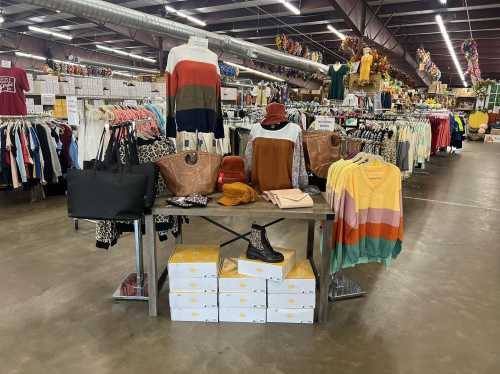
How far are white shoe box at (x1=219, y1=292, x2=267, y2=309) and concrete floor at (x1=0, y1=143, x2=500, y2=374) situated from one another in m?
0.14

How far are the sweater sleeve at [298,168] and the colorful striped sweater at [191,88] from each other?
2.69 ft

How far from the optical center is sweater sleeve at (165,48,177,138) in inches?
124

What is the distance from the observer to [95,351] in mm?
2285

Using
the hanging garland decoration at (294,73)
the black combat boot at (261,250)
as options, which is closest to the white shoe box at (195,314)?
the black combat boot at (261,250)

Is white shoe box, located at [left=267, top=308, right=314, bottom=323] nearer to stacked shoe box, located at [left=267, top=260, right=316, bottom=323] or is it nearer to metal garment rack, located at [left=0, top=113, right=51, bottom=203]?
stacked shoe box, located at [left=267, top=260, right=316, bottom=323]

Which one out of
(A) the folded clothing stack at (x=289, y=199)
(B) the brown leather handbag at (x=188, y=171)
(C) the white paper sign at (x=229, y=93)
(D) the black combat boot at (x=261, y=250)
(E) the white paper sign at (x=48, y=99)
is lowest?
(D) the black combat boot at (x=261, y=250)

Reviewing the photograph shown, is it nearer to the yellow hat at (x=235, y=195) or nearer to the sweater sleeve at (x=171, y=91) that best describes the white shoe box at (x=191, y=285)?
→ the yellow hat at (x=235, y=195)

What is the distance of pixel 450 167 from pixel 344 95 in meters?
4.67

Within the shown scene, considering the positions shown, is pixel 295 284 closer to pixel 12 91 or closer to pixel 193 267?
pixel 193 267

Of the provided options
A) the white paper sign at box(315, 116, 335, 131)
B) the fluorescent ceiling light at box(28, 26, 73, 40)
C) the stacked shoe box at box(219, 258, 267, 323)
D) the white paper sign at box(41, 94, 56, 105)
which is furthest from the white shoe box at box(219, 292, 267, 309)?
the fluorescent ceiling light at box(28, 26, 73, 40)

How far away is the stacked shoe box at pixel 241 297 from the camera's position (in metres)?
2.54

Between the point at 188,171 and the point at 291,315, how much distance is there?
125cm

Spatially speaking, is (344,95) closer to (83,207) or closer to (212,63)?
(212,63)

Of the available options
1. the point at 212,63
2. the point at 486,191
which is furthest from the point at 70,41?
the point at 486,191
